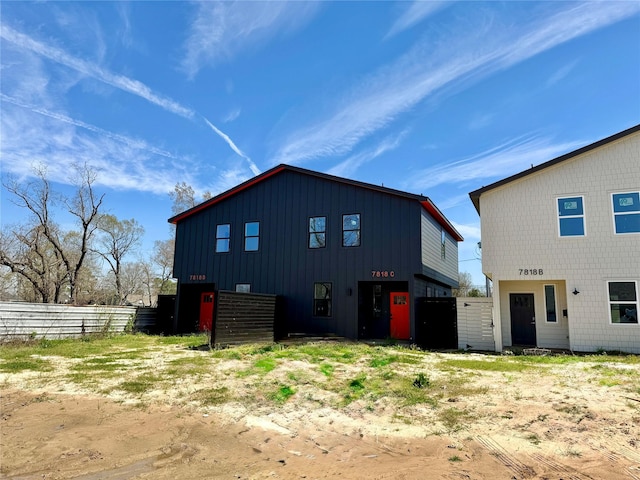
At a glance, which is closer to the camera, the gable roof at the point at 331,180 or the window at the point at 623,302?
the window at the point at 623,302

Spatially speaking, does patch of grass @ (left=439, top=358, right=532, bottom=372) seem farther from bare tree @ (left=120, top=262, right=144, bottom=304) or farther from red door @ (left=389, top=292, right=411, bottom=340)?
bare tree @ (left=120, top=262, right=144, bottom=304)

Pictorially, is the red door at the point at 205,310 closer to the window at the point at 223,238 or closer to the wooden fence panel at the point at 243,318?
the window at the point at 223,238

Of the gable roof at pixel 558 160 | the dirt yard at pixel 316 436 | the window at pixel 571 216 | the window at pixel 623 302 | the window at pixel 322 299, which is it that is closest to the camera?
the dirt yard at pixel 316 436

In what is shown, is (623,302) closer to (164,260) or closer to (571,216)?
(571,216)

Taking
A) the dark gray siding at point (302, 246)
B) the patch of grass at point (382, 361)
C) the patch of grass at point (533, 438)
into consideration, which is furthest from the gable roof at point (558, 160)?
the patch of grass at point (533, 438)

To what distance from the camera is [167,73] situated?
13.4 metres

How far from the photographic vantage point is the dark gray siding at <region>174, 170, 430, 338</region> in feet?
50.9

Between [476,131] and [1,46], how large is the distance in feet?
49.9

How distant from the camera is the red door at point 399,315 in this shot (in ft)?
54.1

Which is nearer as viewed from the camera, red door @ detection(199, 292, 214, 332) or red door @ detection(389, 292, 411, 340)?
red door @ detection(389, 292, 411, 340)

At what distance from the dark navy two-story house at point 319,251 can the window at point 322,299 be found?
1.6 inches

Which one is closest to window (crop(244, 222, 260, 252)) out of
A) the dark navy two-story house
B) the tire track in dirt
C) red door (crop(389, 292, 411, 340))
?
→ the dark navy two-story house

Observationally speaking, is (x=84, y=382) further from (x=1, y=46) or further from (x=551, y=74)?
(x=551, y=74)

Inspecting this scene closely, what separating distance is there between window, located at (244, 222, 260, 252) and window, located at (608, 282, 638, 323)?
13.2 m
